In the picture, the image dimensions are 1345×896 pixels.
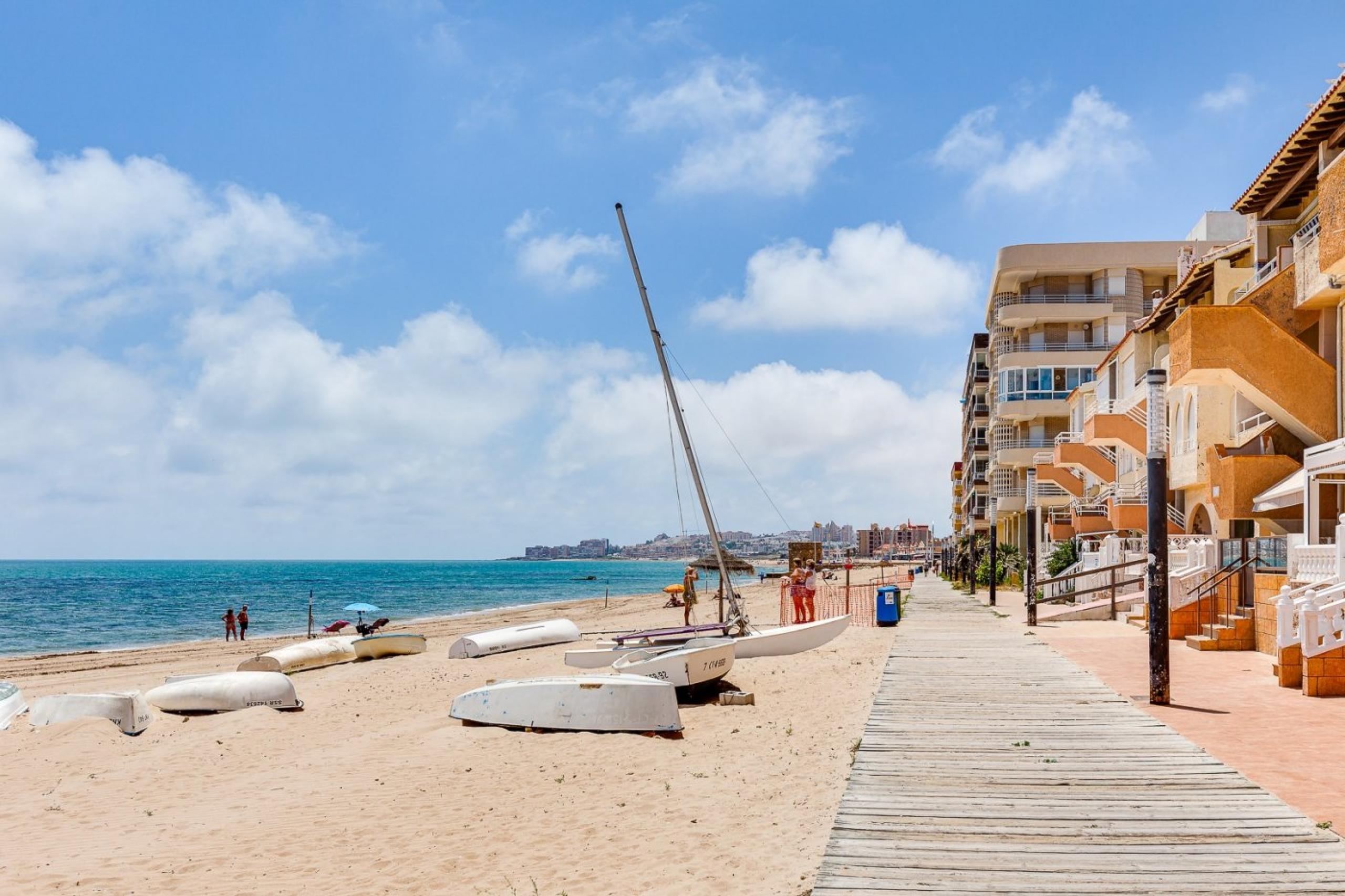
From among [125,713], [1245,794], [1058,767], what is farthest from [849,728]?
[125,713]

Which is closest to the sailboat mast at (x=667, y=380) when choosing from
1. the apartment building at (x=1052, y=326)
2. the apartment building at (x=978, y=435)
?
the apartment building at (x=1052, y=326)

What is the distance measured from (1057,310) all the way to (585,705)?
150 feet

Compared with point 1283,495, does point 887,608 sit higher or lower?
lower

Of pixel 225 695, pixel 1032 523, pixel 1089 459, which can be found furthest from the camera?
pixel 1032 523

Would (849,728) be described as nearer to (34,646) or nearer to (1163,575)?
(1163,575)

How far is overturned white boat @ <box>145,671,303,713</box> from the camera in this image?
57.9ft

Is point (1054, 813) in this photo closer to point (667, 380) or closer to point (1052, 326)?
point (667, 380)

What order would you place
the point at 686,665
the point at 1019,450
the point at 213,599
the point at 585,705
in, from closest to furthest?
the point at 585,705
the point at 686,665
the point at 1019,450
the point at 213,599

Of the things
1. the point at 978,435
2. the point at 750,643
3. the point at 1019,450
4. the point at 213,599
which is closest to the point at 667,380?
the point at 750,643

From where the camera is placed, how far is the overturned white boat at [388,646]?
90.0 feet

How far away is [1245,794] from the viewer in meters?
7.89

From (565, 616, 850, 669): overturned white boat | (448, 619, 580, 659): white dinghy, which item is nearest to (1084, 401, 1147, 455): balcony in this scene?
(565, 616, 850, 669): overturned white boat

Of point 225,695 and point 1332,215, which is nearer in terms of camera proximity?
point 1332,215

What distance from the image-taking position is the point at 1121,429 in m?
28.6
